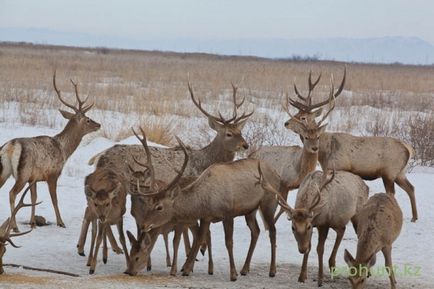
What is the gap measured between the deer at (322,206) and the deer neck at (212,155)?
2.02 meters

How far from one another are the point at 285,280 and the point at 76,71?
28491mm

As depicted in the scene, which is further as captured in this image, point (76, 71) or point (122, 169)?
point (76, 71)

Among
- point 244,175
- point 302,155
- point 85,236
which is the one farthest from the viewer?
point 302,155

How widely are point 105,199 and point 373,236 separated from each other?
302cm

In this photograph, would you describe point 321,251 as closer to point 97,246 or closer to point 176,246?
point 176,246

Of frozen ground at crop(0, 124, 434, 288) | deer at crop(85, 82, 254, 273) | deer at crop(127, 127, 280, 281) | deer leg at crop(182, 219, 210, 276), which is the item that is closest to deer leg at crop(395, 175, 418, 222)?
frozen ground at crop(0, 124, 434, 288)

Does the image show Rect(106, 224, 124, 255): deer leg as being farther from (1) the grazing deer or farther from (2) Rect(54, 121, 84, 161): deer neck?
(2) Rect(54, 121, 84, 161): deer neck

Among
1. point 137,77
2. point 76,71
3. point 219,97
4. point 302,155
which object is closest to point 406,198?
point 302,155

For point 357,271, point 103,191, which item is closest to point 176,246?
point 103,191

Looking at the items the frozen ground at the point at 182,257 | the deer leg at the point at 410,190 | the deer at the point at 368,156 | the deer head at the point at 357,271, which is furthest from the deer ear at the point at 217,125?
the deer head at the point at 357,271

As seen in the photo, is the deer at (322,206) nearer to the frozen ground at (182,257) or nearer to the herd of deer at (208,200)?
the herd of deer at (208,200)

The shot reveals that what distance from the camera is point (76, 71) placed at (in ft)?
123

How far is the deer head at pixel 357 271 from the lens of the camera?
9016 mm

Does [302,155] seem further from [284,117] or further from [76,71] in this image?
[76,71]
